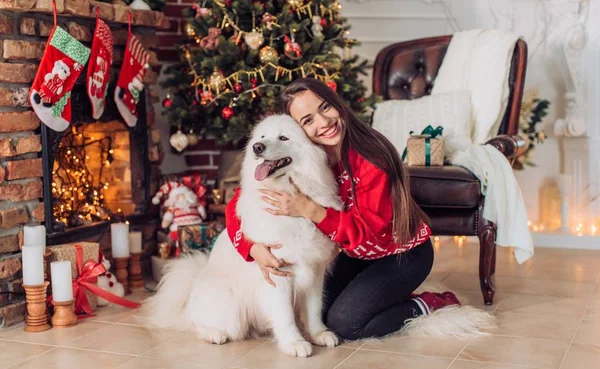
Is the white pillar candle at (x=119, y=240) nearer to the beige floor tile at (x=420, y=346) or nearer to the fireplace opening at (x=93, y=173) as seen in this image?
the fireplace opening at (x=93, y=173)

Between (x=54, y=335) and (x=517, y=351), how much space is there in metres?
1.68

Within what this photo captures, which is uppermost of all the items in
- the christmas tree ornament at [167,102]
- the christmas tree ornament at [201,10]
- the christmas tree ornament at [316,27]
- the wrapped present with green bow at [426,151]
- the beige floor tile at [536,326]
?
the christmas tree ornament at [201,10]

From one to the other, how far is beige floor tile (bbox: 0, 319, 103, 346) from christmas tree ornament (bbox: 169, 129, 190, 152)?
1295 millimetres

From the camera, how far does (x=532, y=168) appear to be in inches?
188

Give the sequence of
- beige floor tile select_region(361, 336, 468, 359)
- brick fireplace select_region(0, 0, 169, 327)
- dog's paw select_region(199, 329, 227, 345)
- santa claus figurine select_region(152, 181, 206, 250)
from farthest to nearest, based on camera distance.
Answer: santa claus figurine select_region(152, 181, 206, 250)
brick fireplace select_region(0, 0, 169, 327)
dog's paw select_region(199, 329, 227, 345)
beige floor tile select_region(361, 336, 468, 359)

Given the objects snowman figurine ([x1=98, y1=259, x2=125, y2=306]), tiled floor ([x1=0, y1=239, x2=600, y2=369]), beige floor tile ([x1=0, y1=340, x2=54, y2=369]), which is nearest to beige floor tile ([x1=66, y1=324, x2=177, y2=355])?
tiled floor ([x1=0, y1=239, x2=600, y2=369])

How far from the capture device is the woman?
252 cm

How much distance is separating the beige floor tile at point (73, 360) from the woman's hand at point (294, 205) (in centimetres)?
72

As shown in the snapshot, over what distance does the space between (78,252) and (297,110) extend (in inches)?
49.1

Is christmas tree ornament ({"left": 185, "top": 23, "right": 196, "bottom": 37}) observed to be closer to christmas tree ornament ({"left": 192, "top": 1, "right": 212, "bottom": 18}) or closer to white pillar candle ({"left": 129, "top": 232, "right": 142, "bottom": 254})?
christmas tree ornament ({"left": 192, "top": 1, "right": 212, "bottom": 18})

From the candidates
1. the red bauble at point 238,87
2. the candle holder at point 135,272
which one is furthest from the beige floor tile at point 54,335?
the red bauble at point 238,87

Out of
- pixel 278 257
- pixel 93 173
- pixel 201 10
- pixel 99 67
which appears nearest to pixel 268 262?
pixel 278 257

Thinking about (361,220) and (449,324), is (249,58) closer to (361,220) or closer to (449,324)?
(361,220)

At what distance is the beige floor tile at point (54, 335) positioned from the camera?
2.80 m
